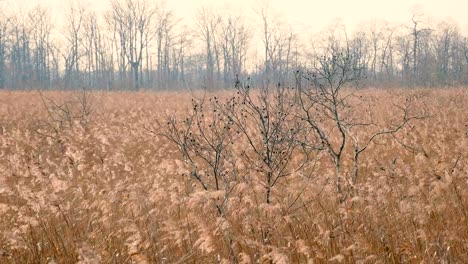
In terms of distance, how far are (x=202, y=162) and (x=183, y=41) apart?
2084 inches

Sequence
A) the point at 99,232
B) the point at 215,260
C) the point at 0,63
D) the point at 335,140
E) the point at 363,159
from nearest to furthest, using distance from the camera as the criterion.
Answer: the point at 215,260 < the point at 99,232 < the point at 363,159 < the point at 335,140 < the point at 0,63

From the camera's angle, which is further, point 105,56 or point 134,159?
point 105,56

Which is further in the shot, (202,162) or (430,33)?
(430,33)

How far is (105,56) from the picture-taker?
2356 inches

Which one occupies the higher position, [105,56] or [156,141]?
[105,56]

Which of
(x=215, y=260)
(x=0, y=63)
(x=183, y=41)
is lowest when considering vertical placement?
(x=215, y=260)

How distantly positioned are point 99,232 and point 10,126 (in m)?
13.1

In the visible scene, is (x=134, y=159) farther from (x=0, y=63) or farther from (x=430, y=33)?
(x=430, y=33)

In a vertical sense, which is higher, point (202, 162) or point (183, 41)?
point (183, 41)

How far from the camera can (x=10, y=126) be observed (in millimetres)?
14867

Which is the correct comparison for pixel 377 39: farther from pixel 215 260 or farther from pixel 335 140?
pixel 215 260

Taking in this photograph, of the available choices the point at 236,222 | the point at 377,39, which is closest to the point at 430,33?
the point at 377,39

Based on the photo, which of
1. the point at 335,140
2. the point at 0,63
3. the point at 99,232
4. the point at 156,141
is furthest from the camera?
the point at 0,63

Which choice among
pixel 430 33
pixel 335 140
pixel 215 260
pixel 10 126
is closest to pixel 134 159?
pixel 335 140
